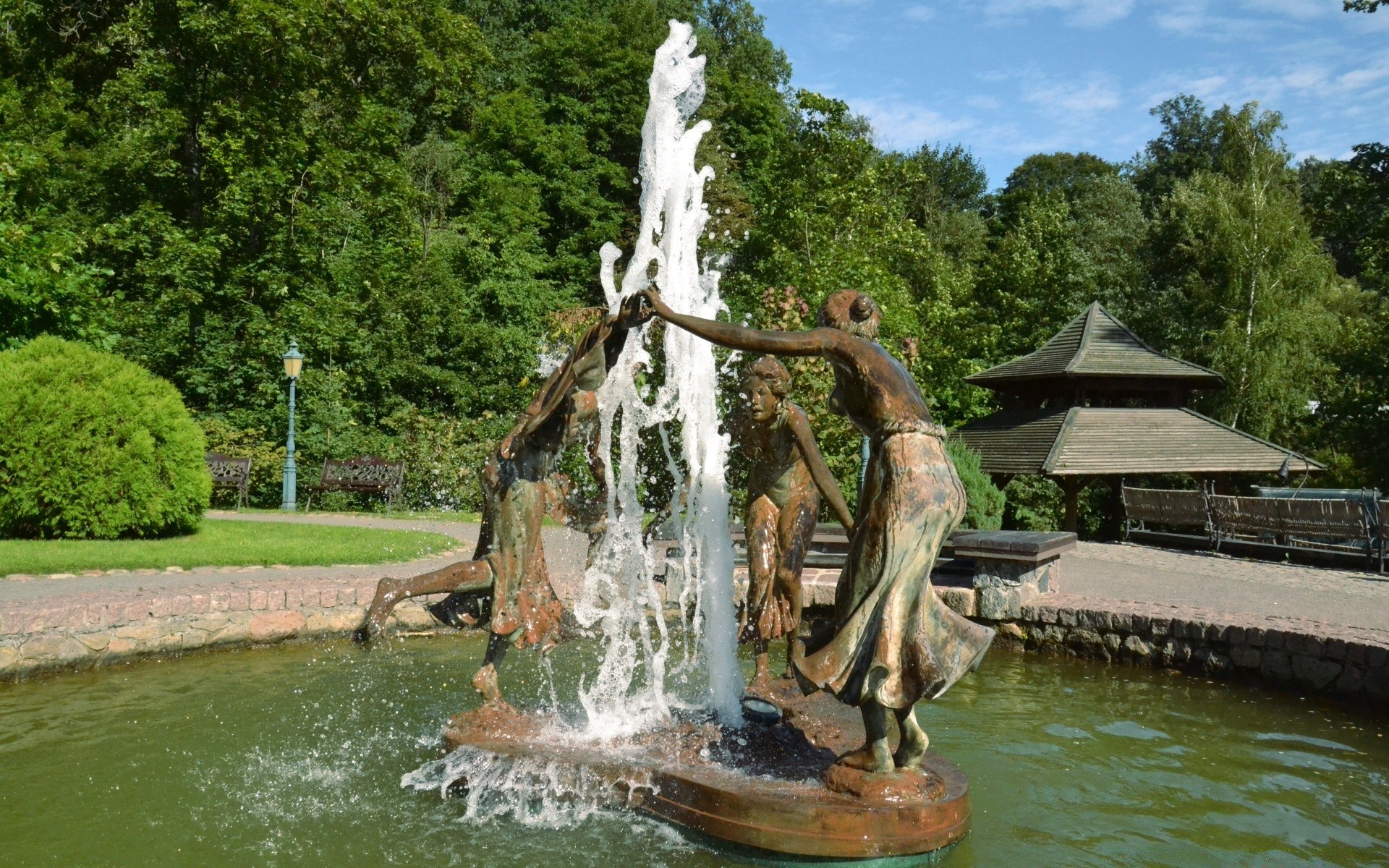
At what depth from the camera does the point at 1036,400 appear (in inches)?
834

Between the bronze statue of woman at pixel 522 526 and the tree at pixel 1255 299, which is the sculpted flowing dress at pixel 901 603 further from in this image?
the tree at pixel 1255 299

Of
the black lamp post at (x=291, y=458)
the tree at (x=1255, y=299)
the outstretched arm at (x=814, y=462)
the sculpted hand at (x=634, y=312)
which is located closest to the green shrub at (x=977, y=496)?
the outstretched arm at (x=814, y=462)

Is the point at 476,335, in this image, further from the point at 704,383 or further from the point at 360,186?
Result: the point at 704,383

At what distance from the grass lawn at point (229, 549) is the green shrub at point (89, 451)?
0.32m

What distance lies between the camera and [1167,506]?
58.6ft

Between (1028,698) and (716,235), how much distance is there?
23982mm

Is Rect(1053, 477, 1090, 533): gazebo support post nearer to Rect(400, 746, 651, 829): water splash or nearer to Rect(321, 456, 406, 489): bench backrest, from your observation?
Rect(321, 456, 406, 489): bench backrest

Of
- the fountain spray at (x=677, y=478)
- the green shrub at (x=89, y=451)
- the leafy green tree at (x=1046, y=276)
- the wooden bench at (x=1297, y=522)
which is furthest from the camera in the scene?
the leafy green tree at (x=1046, y=276)

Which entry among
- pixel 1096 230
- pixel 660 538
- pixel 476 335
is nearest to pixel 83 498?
pixel 660 538

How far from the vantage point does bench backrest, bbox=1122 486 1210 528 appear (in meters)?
17.1

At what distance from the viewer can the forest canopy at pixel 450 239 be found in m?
21.2

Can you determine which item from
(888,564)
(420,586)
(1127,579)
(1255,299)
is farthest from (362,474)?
(1255,299)

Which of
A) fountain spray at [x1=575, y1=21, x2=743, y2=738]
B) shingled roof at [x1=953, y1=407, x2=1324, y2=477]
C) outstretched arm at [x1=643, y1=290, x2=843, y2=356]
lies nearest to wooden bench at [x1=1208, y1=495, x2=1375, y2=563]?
shingled roof at [x1=953, y1=407, x2=1324, y2=477]

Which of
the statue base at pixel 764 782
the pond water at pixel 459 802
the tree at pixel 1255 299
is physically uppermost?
the tree at pixel 1255 299
